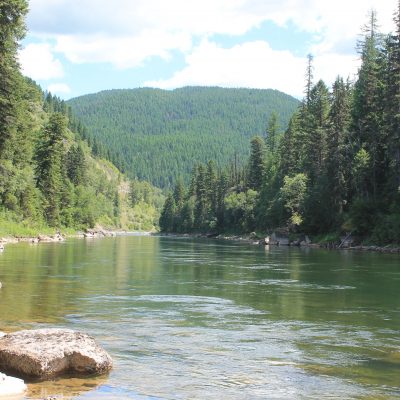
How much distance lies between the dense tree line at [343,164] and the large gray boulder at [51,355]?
172ft

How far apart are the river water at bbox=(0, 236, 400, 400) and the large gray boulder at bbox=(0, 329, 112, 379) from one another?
0.40 metres

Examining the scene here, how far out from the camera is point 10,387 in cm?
989

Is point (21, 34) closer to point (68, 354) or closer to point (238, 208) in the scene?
point (68, 354)

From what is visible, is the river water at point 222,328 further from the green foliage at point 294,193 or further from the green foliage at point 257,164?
the green foliage at point 257,164

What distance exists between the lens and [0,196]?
6975cm

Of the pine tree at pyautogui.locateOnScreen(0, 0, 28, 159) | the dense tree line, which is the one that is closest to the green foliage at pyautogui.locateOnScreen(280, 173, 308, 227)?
the dense tree line

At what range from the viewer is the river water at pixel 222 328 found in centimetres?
1099

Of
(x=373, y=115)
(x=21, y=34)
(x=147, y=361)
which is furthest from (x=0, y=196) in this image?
(x=147, y=361)

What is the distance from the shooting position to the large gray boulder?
1118cm

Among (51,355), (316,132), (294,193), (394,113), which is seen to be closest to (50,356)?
(51,355)

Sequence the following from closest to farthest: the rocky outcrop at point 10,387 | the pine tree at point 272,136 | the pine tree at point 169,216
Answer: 1. the rocky outcrop at point 10,387
2. the pine tree at point 272,136
3. the pine tree at point 169,216

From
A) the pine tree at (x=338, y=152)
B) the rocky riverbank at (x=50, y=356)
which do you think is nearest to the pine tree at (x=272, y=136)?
the pine tree at (x=338, y=152)

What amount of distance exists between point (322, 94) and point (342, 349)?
312 feet

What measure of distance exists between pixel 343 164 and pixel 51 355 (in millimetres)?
70594
